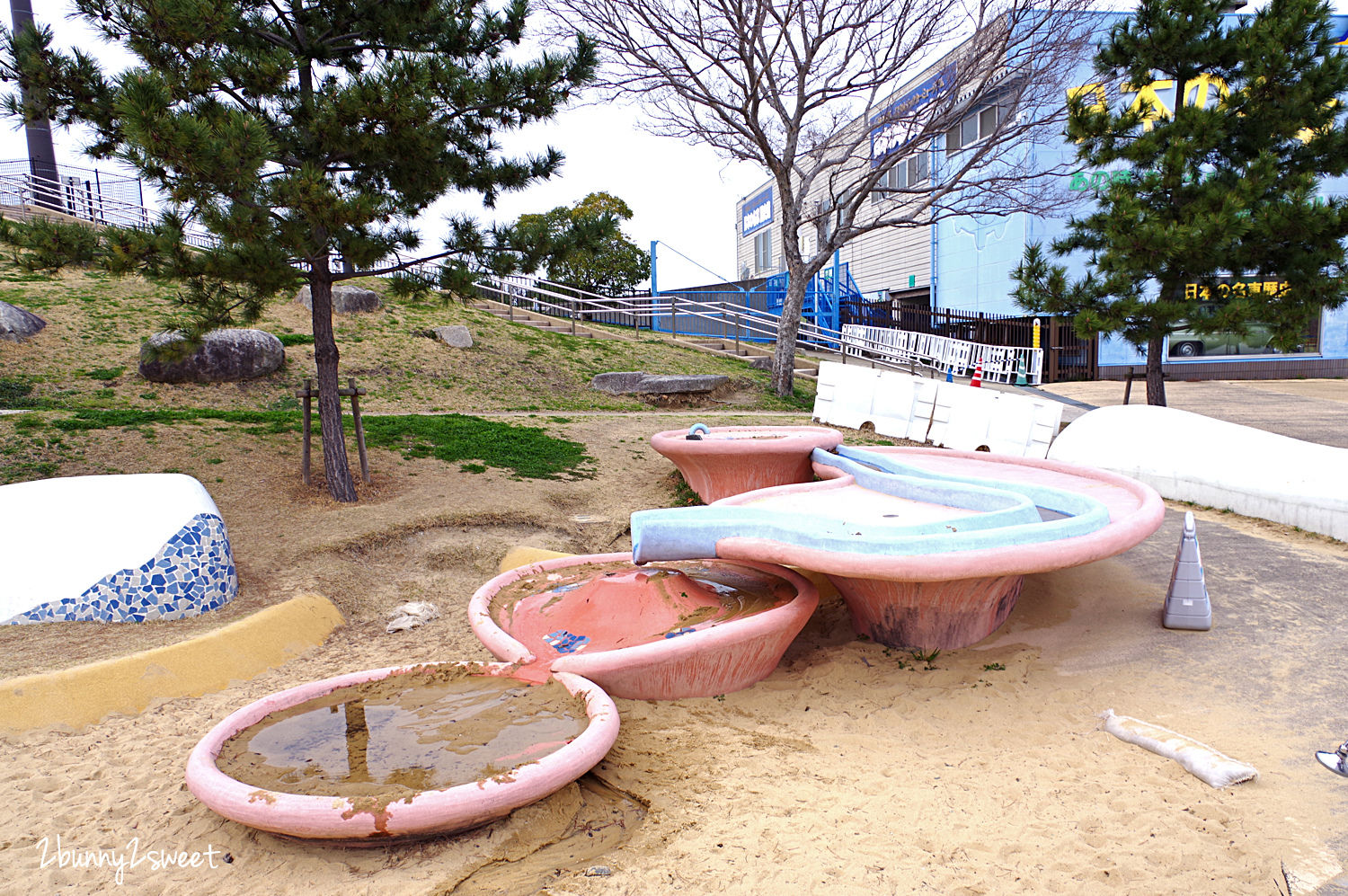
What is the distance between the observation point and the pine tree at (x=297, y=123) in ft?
16.5

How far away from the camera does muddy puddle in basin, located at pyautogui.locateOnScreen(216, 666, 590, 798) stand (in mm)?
2910

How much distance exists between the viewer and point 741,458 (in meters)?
7.43

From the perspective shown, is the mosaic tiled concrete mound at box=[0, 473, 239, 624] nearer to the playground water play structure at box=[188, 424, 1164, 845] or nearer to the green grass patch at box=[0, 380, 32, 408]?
the playground water play structure at box=[188, 424, 1164, 845]

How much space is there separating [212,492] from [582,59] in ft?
16.4

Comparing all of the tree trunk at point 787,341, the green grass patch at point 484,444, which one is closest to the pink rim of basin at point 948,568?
the green grass patch at point 484,444

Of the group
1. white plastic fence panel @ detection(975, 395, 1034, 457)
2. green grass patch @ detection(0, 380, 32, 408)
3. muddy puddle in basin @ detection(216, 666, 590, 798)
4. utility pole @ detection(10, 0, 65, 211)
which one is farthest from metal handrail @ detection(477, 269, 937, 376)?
muddy puddle in basin @ detection(216, 666, 590, 798)

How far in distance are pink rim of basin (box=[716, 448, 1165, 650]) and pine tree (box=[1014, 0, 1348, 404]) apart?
5781 mm

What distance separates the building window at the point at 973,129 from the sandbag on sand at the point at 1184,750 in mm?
19202

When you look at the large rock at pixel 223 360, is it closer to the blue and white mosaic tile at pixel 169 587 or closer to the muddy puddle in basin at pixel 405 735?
the blue and white mosaic tile at pixel 169 587

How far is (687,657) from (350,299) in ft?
47.8

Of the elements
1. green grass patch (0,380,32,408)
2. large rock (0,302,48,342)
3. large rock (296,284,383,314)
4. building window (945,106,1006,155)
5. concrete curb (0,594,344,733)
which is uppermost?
building window (945,106,1006,155)

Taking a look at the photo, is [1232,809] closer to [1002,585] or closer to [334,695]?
[1002,585]

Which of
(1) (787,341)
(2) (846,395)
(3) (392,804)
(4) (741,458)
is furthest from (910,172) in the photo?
(3) (392,804)

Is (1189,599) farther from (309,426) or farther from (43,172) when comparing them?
(43,172)
